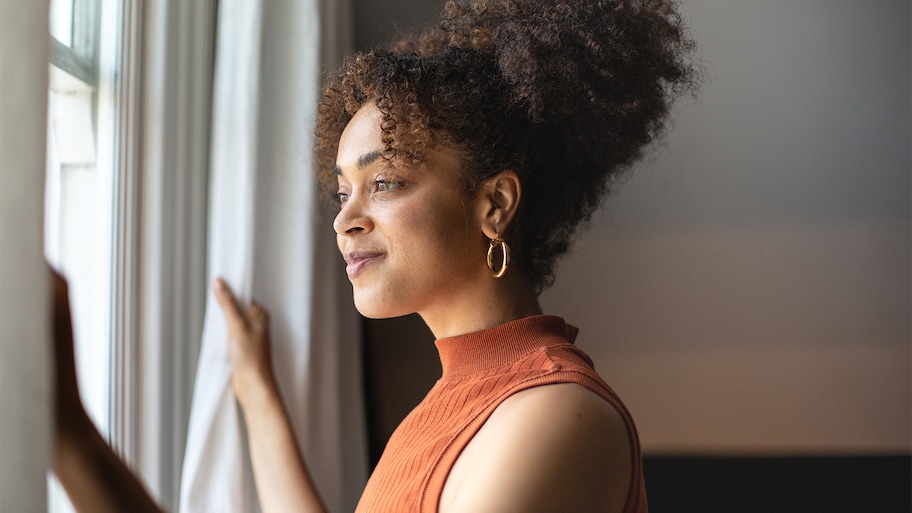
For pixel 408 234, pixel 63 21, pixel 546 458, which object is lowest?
pixel 546 458

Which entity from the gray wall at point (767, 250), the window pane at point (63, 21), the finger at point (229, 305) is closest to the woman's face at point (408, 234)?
the finger at point (229, 305)

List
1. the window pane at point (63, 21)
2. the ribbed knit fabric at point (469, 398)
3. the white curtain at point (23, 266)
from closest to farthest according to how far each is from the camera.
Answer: the white curtain at point (23, 266) → the ribbed knit fabric at point (469, 398) → the window pane at point (63, 21)

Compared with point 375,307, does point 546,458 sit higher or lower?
lower

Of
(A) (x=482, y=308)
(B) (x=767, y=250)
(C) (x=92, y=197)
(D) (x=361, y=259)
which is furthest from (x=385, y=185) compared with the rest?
(B) (x=767, y=250)

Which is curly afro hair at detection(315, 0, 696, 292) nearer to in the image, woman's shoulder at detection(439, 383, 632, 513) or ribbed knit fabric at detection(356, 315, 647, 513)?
ribbed knit fabric at detection(356, 315, 647, 513)

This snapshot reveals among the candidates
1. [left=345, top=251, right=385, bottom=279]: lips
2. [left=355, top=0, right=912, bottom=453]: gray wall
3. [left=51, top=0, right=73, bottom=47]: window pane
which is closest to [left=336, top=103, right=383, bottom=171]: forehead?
[left=345, top=251, right=385, bottom=279]: lips

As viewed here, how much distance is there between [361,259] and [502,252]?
194 millimetres

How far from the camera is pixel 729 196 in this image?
6.44 ft

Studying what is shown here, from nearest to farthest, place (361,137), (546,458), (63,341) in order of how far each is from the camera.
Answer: (63,341) < (546,458) < (361,137)

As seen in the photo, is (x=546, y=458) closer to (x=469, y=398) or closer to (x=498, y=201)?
(x=469, y=398)

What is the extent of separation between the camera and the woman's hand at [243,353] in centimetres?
140

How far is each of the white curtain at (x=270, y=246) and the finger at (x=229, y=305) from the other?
0.02 meters

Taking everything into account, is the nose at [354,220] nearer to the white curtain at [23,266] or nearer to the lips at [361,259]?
the lips at [361,259]

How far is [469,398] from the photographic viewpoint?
3.30 feet
